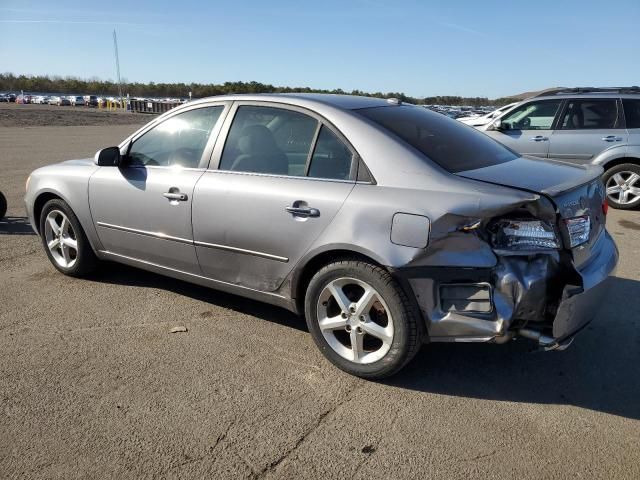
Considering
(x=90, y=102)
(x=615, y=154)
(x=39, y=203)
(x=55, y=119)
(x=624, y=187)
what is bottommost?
(x=90, y=102)

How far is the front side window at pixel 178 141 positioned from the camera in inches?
159

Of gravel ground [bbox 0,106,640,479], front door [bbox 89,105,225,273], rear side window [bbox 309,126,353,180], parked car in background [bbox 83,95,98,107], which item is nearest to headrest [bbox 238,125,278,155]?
front door [bbox 89,105,225,273]

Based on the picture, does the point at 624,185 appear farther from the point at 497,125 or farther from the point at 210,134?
the point at 210,134

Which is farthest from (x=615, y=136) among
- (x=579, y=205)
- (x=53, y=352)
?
(x=53, y=352)

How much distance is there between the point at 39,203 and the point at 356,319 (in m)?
3.55

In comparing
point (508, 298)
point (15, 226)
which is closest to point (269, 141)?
point (508, 298)

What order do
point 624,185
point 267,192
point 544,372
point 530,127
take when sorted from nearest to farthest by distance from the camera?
point 544,372, point 267,192, point 624,185, point 530,127

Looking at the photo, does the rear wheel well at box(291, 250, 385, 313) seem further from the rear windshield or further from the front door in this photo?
the front door

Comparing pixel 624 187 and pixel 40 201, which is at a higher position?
pixel 40 201

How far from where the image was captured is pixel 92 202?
14.8 feet

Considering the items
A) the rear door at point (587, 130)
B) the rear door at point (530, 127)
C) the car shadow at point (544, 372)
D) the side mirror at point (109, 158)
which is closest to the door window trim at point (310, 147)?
the side mirror at point (109, 158)

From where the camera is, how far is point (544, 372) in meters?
3.33

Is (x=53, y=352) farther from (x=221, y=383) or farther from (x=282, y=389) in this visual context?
(x=282, y=389)

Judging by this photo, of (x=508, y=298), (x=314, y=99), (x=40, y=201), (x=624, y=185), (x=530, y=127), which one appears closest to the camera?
(x=508, y=298)
